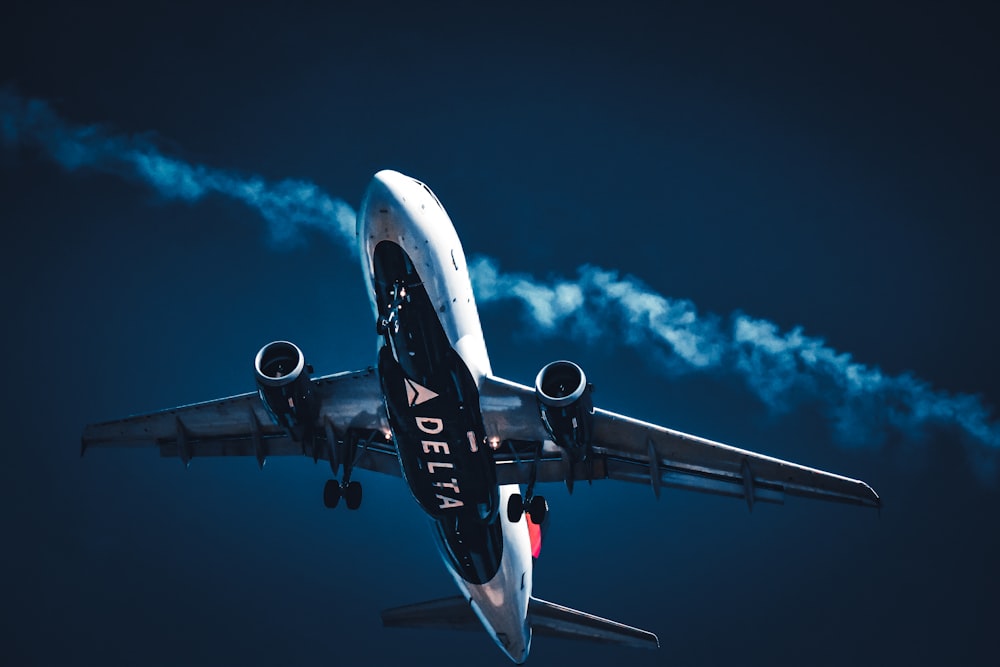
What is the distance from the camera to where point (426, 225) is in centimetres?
2275

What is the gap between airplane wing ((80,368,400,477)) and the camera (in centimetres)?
2628

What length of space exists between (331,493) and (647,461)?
7.19 meters

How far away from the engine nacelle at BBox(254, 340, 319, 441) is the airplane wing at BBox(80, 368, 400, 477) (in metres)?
0.94

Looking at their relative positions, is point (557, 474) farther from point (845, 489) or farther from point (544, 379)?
point (845, 489)

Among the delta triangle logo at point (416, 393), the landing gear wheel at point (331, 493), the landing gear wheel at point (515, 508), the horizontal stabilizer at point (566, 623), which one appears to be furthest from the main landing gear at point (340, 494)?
the horizontal stabilizer at point (566, 623)

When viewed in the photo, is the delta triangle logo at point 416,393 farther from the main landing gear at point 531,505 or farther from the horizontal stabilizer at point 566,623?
the horizontal stabilizer at point 566,623

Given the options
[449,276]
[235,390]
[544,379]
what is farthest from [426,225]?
[235,390]

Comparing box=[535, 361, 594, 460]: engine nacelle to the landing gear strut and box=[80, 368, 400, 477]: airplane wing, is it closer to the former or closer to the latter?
box=[80, 368, 400, 477]: airplane wing

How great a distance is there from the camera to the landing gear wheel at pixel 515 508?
2538cm

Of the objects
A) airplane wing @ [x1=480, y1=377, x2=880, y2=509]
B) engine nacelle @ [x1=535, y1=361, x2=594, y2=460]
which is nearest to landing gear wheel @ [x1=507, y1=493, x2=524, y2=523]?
airplane wing @ [x1=480, y1=377, x2=880, y2=509]

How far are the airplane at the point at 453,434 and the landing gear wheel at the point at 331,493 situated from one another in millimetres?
32

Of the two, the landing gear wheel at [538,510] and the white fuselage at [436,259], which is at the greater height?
the white fuselage at [436,259]

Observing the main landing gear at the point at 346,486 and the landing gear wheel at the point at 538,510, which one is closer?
the landing gear wheel at the point at 538,510

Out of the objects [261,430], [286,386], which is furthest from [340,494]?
[286,386]
